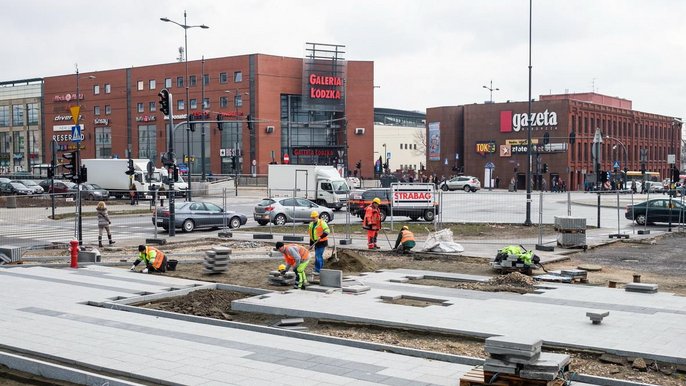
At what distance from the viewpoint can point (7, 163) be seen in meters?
105

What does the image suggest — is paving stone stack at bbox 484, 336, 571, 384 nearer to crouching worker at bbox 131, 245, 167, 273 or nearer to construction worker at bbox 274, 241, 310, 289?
construction worker at bbox 274, 241, 310, 289

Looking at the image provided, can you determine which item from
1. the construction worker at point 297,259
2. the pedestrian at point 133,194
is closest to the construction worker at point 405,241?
the construction worker at point 297,259

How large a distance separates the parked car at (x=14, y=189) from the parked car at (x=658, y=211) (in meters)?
43.6

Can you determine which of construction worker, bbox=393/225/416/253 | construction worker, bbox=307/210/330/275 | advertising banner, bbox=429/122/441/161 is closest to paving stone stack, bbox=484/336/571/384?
construction worker, bbox=307/210/330/275

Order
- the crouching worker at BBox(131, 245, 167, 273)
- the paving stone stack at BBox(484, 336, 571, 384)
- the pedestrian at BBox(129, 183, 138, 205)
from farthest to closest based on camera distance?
the pedestrian at BBox(129, 183, 138, 205)
the crouching worker at BBox(131, 245, 167, 273)
the paving stone stack at BBox(484, 336, 571, 384)

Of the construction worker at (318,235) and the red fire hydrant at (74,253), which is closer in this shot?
the construction worker at (318,235)

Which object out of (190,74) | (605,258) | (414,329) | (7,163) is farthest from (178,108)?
(414,329)

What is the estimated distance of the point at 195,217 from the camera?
32.3 metres

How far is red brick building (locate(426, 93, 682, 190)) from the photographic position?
80.8 meters

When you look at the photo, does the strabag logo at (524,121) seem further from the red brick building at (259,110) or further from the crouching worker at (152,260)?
the crouching worker at (152,260)

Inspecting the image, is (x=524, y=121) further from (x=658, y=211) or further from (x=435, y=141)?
(x=658, y=211)

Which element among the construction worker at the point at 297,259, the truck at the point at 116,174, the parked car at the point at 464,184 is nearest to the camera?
Result: the construction worker at the point at 297,259

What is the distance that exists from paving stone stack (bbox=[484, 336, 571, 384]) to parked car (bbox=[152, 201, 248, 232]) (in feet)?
80.5

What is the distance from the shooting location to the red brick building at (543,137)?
8075 centimetres
